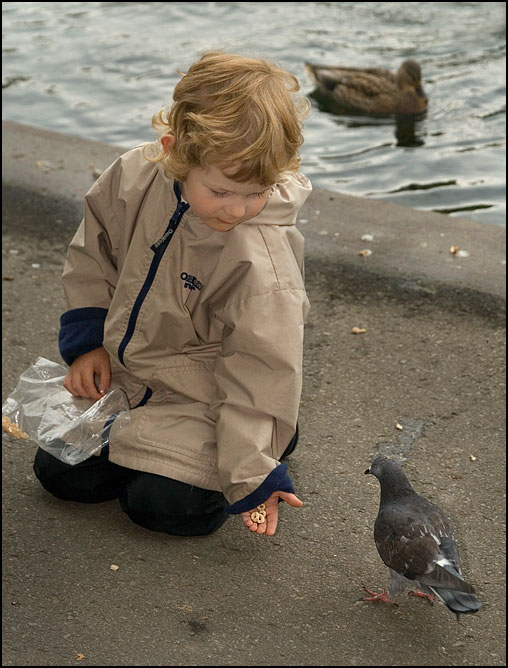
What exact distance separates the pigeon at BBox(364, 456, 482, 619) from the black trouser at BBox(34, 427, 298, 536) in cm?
52

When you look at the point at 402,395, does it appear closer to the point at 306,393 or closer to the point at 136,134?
the point at 306,393

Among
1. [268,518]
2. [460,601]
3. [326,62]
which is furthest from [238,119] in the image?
[326,62]

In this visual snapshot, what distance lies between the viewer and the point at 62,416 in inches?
113

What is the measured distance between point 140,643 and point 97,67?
23.2 ft

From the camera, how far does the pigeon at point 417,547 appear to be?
224 centimetres

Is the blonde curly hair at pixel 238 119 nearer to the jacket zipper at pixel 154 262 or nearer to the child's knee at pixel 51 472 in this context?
the jacket zipper at pixel 154 262

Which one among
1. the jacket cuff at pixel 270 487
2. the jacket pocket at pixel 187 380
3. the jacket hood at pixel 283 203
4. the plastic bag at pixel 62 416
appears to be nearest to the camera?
the jacket cuff at pixel 270 487

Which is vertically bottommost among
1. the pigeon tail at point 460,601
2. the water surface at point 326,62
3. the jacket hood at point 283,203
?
the water surface at point 326,62

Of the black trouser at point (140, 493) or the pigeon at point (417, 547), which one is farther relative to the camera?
the black trouser at point (140, 493)

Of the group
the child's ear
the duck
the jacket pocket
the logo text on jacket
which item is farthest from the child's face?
the duck

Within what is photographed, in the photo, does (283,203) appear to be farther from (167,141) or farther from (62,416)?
(62,416)

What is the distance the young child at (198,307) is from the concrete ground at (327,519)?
0.16 metres

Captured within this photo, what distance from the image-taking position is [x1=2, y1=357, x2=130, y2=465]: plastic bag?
2.78 metres

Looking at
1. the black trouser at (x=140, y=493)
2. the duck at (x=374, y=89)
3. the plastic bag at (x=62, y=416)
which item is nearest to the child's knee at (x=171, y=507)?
the black trouser at (x=140, y=493)
